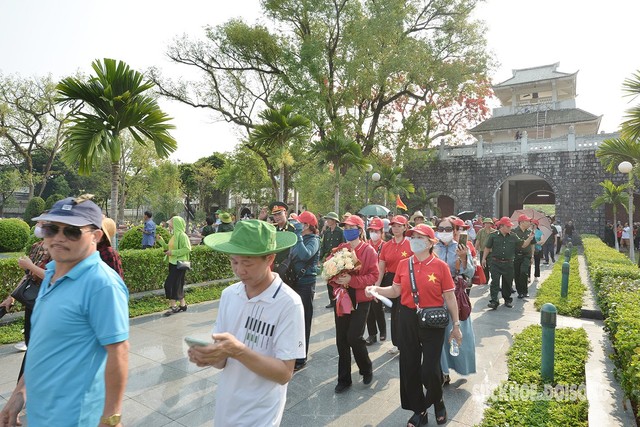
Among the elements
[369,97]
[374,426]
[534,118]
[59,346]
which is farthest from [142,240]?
[534,118]

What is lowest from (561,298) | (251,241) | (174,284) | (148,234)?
(561,298)

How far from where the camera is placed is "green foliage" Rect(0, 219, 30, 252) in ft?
53.6

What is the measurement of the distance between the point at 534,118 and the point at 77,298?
30.4 meters

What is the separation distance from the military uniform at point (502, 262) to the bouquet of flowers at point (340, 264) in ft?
17.1

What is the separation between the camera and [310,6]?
19.2 metres

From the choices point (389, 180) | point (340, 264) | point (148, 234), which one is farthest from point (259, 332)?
point (389, 180)

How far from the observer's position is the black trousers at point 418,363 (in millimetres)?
3486

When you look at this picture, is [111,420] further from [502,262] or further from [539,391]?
[502,262]

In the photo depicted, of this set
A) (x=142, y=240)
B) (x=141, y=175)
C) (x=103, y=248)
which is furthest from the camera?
(x=141, y=175)

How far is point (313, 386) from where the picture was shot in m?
4.39

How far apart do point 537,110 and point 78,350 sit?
31715mm

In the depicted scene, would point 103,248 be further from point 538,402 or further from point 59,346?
point 538,402

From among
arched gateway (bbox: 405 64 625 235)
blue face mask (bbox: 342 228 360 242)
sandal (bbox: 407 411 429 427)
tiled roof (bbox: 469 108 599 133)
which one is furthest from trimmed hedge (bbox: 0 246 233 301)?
tiled roof (bbox: 469 108 599 133)

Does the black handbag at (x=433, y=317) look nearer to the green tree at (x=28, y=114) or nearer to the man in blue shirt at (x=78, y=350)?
the man in blue shirt at (x=78, y=350)
